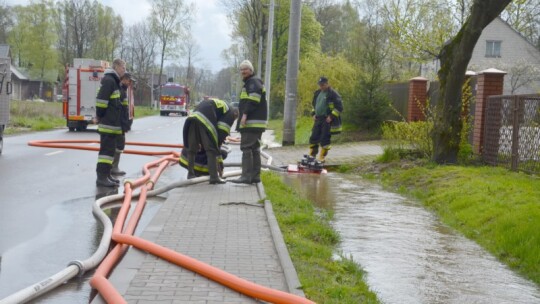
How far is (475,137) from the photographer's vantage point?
47.0 ft

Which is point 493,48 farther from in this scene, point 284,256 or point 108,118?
point 284,256

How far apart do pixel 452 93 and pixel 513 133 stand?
5.29ft

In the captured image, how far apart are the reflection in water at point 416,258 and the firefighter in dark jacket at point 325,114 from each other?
A: 4.04 metres

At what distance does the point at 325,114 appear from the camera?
1448cm

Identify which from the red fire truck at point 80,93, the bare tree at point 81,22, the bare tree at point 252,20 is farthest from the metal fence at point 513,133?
the bare tree at point 81,22

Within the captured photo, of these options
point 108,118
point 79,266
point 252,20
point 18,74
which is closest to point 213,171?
point 108,118

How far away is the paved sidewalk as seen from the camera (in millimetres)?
4992

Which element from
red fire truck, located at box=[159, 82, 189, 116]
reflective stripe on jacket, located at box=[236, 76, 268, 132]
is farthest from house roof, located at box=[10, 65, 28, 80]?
reflective stripe on jacket, located at box=[236, 76, 268, 132]

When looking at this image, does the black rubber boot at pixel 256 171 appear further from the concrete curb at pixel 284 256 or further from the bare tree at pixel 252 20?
the bare tree at pixel 252 20

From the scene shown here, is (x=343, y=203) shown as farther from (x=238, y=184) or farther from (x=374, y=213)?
(x=238, y=184)

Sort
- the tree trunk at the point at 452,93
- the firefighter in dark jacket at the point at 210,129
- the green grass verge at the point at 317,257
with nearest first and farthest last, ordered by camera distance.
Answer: the green grass verge at the point at 317,257 → the firefighter in dark jacket at the point at 210,129 → the tree trunk at the point at 452,93

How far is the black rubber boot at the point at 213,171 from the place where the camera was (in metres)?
10.7

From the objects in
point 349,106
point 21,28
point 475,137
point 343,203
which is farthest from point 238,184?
point 21,28

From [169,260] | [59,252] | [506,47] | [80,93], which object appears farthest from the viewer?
[506,47]
